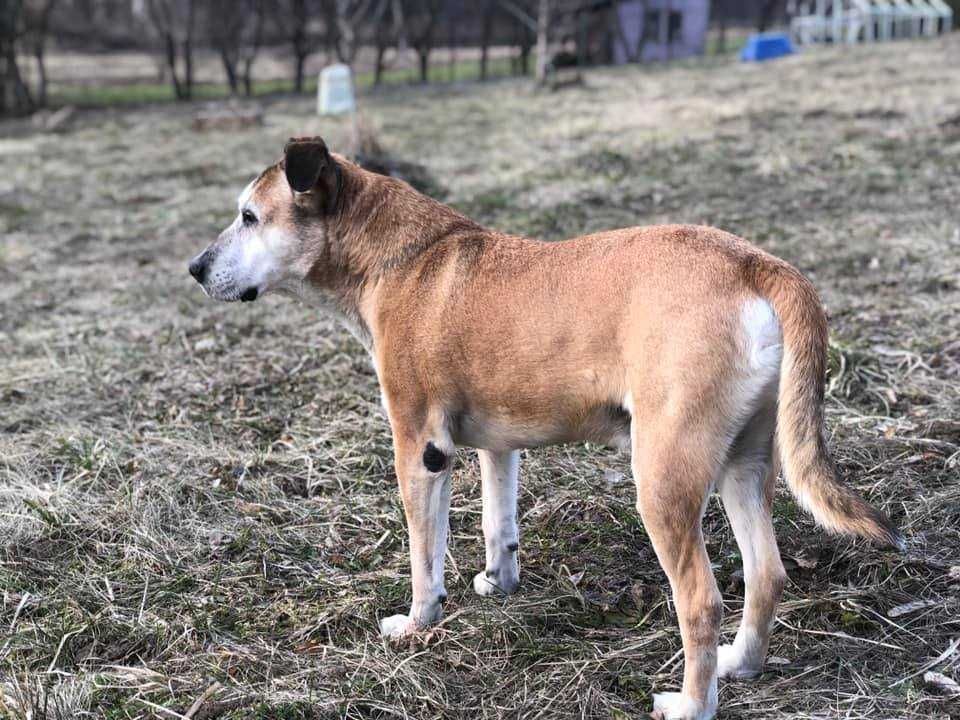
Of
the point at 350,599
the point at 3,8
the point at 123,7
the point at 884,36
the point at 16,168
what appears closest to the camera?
the point at 350,599

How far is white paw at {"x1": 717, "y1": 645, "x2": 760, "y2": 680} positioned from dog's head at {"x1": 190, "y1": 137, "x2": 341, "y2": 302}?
2305mm

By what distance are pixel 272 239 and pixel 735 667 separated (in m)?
2.54

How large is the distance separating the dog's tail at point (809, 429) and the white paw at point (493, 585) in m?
1.69

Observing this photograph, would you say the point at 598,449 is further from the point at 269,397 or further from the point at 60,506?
the point at 60,506

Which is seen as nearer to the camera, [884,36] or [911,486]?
[911,486]

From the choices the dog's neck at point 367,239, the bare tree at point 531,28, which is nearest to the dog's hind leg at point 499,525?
the dog's neck at point 367,239

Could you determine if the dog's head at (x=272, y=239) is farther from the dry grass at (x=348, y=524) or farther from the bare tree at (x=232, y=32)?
the bare tree at (x=232, y=32)

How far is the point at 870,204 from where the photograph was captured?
10.7m

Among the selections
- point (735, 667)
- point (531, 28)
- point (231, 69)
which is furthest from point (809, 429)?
point (531, 28)

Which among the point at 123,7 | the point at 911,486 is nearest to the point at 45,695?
the point at 911,486

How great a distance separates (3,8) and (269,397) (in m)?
24.5

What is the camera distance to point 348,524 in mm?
4883

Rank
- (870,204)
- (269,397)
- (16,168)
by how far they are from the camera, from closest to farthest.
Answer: (269,397) < (870,204) < (16,168)

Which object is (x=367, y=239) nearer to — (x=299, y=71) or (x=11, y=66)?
(x=11, y=66)
